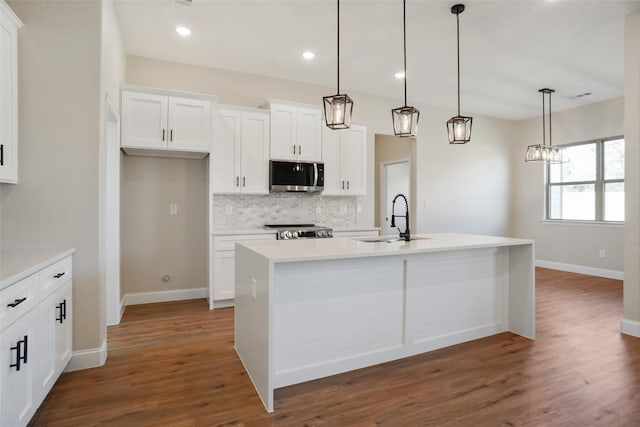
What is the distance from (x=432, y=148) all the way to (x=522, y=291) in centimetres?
356

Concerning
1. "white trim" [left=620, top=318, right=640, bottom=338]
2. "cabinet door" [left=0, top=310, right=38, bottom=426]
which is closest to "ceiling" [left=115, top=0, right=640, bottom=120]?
"cabinet door" [left=0, top=310, right=38, bottom=426]

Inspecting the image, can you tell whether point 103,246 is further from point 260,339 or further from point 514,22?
point 514,22

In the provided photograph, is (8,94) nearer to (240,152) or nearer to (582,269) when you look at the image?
(240,152)

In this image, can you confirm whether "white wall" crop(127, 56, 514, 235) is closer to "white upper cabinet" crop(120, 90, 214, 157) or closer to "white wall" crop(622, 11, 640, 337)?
"white upper cabinet" crop(120, 90, 214, 157)

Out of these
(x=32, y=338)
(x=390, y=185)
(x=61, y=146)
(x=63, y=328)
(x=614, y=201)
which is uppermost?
(x=390, y=185)

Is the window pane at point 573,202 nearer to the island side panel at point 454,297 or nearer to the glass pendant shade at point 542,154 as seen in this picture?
the glass pendant shade at point 542,154

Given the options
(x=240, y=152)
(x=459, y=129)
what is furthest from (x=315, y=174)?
(x=459, y=129)

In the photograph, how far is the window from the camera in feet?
18.6

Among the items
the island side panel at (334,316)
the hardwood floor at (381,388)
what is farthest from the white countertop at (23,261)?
the island side panel at (334,316)

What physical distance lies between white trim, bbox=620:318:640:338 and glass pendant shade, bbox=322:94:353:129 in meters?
3.20

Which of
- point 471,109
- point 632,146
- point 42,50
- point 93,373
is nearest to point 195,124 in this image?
point 42,50

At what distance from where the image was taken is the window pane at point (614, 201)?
18.3 feet

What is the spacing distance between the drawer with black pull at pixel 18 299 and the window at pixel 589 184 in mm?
7365

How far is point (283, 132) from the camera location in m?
4.43
